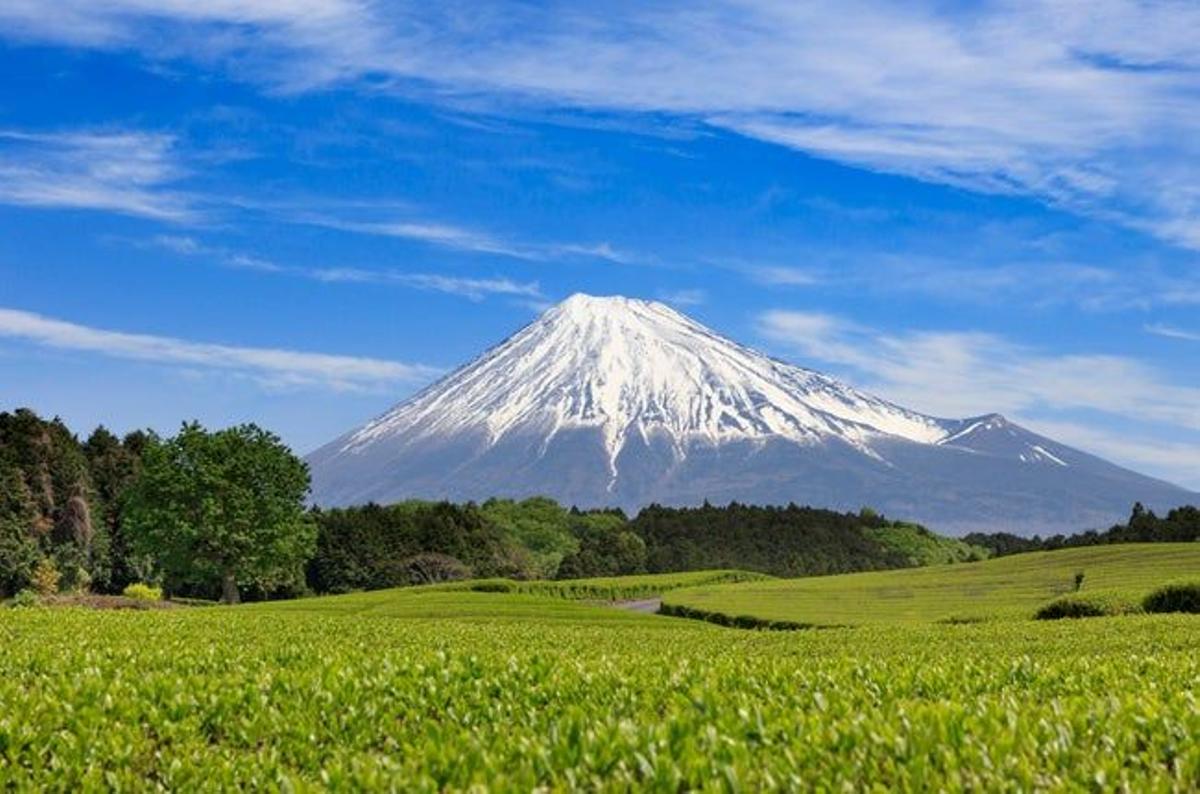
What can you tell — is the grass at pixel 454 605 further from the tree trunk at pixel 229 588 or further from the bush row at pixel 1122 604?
the bush row at pixel 1122 604

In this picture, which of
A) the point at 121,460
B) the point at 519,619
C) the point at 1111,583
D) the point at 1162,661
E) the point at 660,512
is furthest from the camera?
the point at 660,512

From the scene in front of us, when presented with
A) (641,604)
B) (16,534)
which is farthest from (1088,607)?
(16,534)

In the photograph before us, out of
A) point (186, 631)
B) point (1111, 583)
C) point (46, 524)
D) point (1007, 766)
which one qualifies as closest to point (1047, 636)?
point (186, 631)

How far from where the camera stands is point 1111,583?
63375 mm

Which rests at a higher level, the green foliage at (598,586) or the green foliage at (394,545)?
the green foliage at (394,545)

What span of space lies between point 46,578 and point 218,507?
16.0 metres

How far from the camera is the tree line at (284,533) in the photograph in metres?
82.8

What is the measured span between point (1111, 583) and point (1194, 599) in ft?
64.2

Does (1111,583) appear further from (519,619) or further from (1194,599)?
(519,619)

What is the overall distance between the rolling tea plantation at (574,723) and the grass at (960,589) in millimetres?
38592

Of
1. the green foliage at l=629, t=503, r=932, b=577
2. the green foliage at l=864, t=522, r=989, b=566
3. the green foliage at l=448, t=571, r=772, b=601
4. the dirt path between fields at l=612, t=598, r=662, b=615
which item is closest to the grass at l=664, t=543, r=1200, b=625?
the dirt path between fields at l=612, t=598, r=662, b=615

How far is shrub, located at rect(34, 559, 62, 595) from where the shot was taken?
86.1m

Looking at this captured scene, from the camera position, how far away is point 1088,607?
153ft

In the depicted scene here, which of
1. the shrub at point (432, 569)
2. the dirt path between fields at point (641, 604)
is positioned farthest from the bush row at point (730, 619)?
the shrub at point (432, 569)
